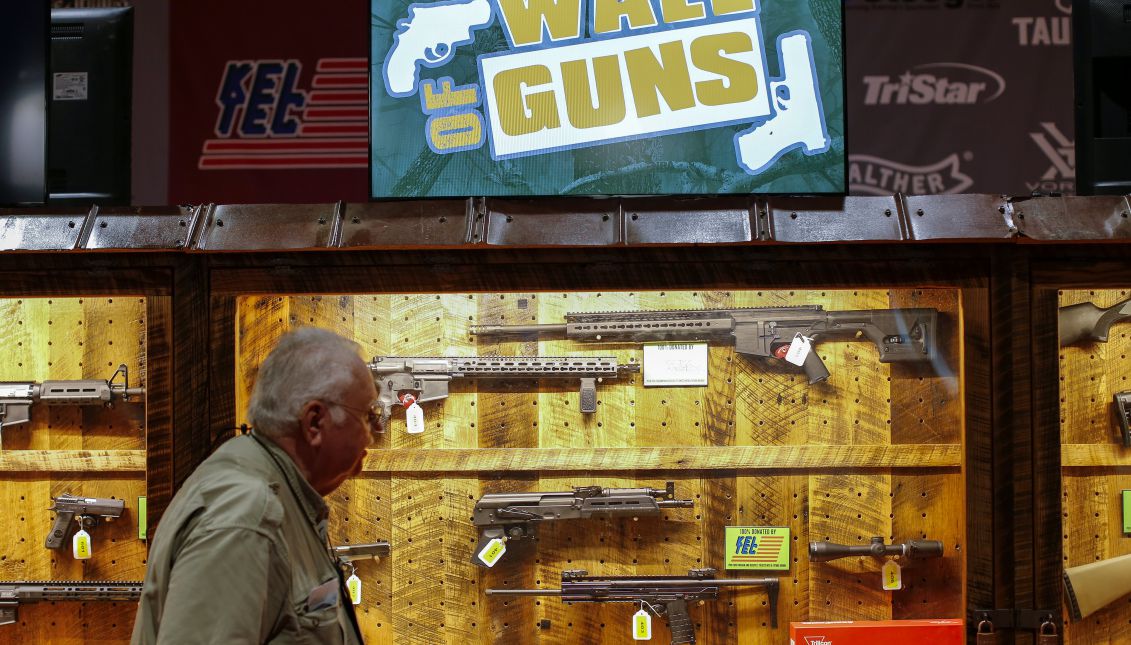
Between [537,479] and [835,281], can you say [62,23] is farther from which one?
[835,281]

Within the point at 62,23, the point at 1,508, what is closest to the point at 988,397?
the point at 62,23

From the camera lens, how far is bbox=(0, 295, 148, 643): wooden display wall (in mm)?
3477

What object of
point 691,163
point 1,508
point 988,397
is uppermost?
point 691,163

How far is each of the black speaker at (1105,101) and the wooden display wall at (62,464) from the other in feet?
11.9

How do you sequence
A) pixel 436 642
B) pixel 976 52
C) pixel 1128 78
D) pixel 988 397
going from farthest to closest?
pixel 976 52 < pixel 436 642 < pixel 1128 78 < pixel 988 397

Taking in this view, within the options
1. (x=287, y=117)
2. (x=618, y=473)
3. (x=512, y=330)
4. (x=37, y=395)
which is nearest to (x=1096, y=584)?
(x=618, y=473)

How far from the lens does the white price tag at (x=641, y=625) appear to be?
346 centimetres

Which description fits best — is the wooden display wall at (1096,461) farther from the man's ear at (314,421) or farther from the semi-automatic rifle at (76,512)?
the semi-automatic rifle at (76,512)

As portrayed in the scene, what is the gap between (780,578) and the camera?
3.46 meters

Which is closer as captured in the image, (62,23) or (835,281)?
(835,281)

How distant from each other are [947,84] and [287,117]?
3.48 m

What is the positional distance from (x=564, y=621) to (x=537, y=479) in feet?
1.88

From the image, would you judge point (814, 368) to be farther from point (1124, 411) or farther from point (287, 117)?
point (287, 117)

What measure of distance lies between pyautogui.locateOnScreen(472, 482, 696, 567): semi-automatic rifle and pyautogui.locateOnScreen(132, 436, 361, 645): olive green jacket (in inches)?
64.3
